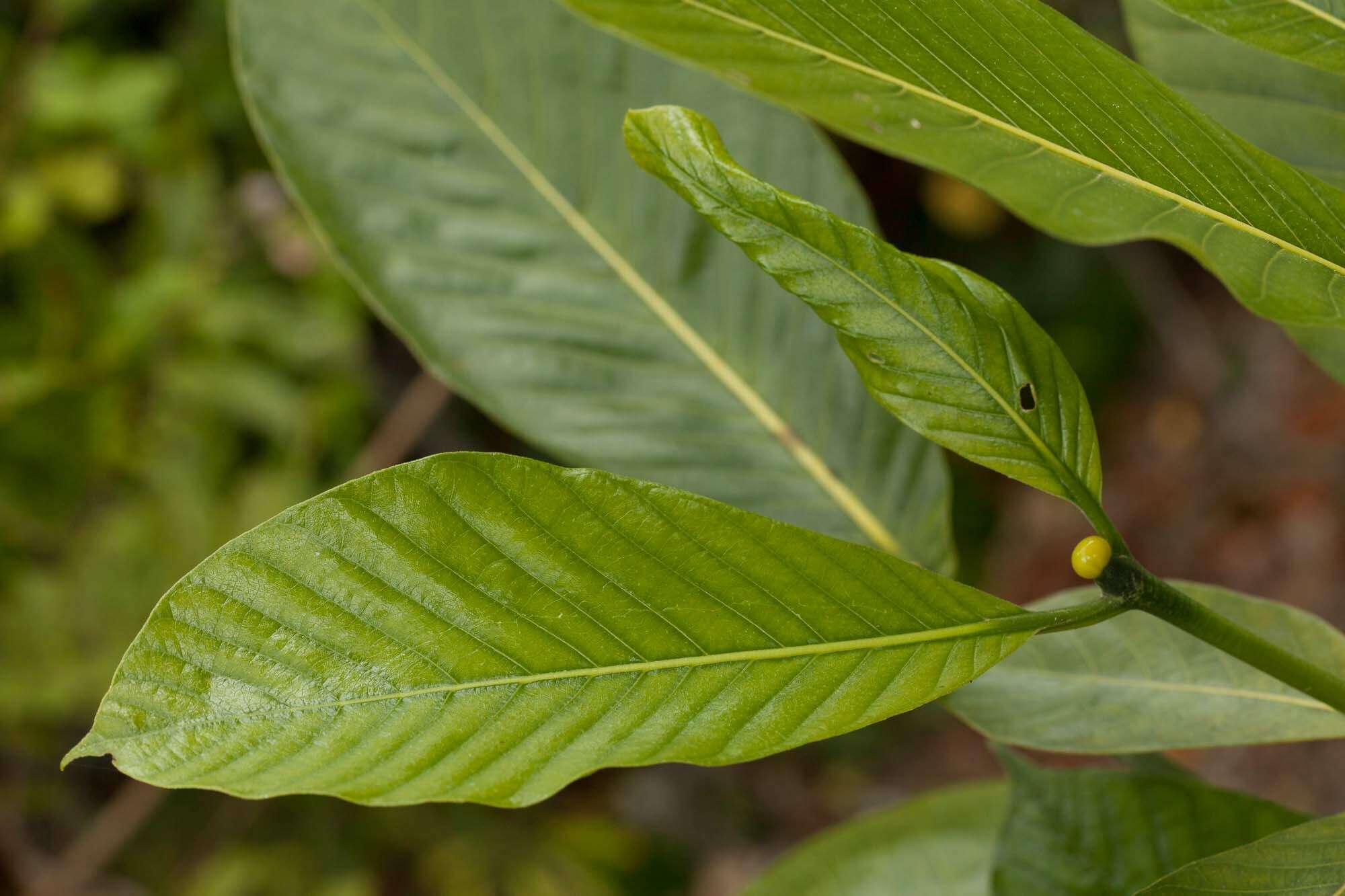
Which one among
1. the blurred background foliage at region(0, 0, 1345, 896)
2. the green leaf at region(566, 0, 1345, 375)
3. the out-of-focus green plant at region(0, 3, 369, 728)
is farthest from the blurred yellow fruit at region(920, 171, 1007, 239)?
the green leaf at region(566, 0, 1345, 375)

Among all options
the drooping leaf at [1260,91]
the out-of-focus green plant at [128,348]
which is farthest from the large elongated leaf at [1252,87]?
the out-of-focus green plant at [128,348]

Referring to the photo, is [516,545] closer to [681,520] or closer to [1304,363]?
[681,520]

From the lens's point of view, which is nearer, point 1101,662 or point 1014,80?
point 1014,80

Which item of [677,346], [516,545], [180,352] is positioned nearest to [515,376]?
[677,346]

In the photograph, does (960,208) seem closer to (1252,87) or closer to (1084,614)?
(1252,87)

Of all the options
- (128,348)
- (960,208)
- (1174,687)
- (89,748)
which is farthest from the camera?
(960,208)

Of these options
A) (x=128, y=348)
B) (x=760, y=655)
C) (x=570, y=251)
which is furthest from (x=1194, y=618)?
(x=128, y=348)

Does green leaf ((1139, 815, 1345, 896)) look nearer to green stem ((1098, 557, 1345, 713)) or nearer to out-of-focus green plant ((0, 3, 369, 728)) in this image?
green stem ((1098, 557, 1345, 713))
